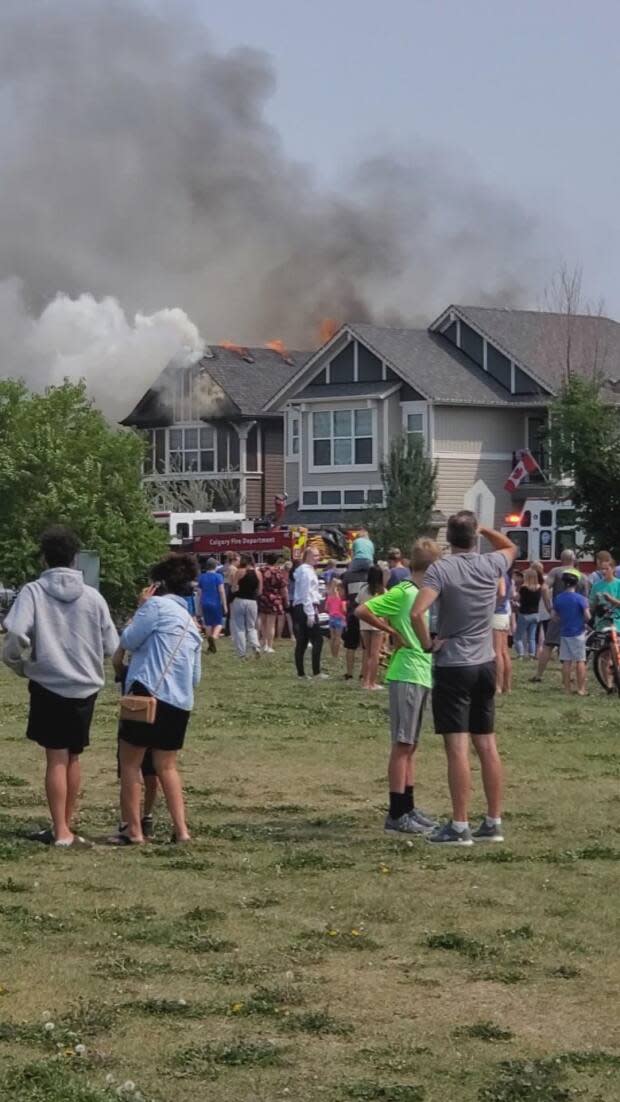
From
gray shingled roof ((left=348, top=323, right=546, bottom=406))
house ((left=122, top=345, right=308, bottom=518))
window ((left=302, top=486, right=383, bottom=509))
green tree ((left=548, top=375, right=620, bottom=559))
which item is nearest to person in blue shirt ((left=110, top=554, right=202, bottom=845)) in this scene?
green tree ((left=548, top=375, right=620, bottom=559))

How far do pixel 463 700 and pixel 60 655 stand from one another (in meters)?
2.41

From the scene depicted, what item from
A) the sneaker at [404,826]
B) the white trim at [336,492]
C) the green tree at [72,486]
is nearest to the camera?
the sneaker at [404,826]

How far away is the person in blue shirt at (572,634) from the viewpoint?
2556 centimetres

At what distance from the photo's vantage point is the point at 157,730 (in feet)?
39.1

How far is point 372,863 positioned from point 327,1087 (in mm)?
5017

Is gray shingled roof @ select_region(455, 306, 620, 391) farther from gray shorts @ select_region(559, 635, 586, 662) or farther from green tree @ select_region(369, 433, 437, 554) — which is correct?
gray shorts @ select_region(559, 635, 586, 662)

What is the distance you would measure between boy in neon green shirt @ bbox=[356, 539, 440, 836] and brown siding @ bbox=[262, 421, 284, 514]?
66.8 m

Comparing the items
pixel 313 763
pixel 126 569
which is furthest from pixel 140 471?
pixel 313 763

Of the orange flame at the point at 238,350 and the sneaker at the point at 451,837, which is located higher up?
the orange flame at the point at 238,350

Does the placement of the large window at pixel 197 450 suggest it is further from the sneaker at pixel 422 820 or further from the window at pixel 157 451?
the sneaker at pixel 422 820

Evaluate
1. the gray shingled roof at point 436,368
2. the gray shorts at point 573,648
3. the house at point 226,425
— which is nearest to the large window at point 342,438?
the gray shingled roof at point 436,368

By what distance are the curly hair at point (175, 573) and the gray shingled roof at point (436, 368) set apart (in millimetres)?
55332

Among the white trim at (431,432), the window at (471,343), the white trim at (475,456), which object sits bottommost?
the white trim at (475,456)

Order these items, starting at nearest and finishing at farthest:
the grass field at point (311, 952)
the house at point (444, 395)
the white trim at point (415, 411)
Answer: the grass field at point (311, 952), the white trim at point (415, 411), the house at point (444, 395)
